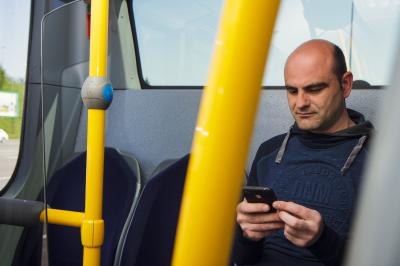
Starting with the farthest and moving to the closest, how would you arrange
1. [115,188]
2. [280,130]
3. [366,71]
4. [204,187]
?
1. [115,188]
2. [280,130]
3. [366,71]
4. [204,187]

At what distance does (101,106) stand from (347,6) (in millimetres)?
1216

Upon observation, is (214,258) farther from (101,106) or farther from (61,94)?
(61,94)

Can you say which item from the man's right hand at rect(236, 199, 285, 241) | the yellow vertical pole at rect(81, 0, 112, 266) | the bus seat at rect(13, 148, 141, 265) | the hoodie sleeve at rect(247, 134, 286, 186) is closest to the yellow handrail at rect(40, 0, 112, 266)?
the yellow vertical pole at rect(81, 0, 112, 266)

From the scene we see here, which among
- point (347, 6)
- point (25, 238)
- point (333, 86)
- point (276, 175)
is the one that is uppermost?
A: point (347, 6)

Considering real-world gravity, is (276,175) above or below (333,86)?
below

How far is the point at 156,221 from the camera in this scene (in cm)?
190

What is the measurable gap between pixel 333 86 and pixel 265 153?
329mm

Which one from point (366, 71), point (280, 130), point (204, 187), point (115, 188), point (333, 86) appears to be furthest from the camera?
point (115, 188)

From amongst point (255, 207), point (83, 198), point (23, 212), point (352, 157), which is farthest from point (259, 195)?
point (83, 198)

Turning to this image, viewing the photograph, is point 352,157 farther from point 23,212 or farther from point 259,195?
point 23,212

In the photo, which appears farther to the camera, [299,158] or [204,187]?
[299,158]

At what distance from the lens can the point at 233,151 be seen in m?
0.33

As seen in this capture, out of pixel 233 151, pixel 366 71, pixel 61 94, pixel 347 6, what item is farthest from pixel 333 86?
pixel 61 94

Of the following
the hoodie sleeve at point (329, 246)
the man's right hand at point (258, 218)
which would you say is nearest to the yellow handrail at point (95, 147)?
the man's right hand at point (258, 218)
